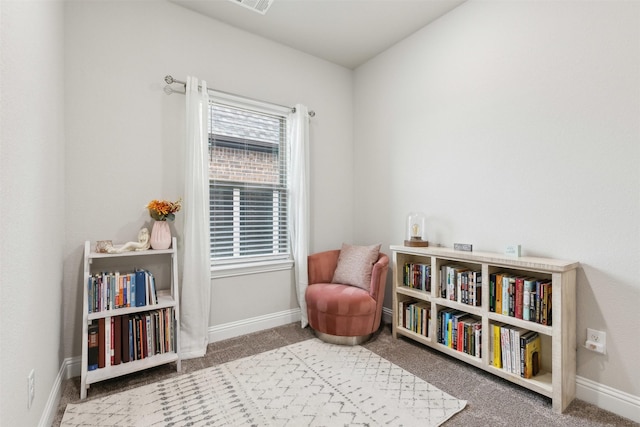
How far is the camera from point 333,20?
9.24 feet

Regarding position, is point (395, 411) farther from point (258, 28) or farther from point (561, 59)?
point (258, 28)

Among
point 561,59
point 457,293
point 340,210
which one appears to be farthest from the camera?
point 340,210

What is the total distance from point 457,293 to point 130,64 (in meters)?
3.11

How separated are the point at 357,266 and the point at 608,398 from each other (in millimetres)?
1858

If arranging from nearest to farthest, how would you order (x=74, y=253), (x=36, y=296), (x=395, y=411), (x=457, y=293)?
(x=36, y=296), (x=395, y=411), (x=74, y=253), (x=457, y=293)

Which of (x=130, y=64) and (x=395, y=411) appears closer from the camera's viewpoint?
(x=395, y=411)

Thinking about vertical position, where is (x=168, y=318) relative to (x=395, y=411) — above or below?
above

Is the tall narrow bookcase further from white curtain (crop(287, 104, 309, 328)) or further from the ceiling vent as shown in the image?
the ceiling vent

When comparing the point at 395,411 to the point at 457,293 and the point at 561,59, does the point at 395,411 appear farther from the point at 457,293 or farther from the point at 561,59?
the point at 561,59

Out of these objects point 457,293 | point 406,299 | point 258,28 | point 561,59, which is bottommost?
point 406,299

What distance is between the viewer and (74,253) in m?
2.20

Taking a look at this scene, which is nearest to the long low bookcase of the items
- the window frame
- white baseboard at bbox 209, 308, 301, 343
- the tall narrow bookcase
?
white baseboard at bbox 209, 308, 301, 343

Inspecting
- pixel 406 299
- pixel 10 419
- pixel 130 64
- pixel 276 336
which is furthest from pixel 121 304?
pixel 406 299

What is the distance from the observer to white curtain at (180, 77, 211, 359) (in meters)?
2.52
